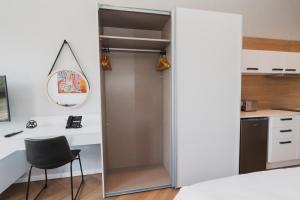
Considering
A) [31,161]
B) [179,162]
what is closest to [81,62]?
[31,161]

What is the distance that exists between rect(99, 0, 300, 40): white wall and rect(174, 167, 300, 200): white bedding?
2441 mm

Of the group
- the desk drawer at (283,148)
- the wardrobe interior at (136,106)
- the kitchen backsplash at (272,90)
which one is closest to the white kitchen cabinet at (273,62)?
the kitchen backsplash at (272,90)

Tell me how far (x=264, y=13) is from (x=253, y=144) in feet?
7.49

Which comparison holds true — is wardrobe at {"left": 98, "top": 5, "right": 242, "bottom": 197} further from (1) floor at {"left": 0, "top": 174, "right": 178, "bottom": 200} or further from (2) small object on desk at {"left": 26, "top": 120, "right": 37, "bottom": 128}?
(2) small object on desk at {"left": 26, "top": 120, "right": 37, "bottom": 128}

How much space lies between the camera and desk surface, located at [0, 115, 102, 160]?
179 cm

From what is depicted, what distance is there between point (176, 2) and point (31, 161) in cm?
275

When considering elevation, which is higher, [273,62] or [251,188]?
[273,62]

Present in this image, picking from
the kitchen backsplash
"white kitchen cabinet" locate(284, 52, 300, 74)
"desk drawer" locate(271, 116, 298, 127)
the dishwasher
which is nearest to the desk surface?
the dishwasher

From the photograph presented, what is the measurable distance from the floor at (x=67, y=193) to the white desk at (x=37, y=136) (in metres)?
0.18

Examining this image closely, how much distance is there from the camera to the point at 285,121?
8.14 ft

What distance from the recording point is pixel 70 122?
7.07ft

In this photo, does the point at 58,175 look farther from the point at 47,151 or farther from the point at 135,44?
the point at 135,44

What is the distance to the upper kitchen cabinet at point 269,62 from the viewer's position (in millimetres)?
2557

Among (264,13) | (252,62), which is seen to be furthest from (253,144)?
(264,13)
